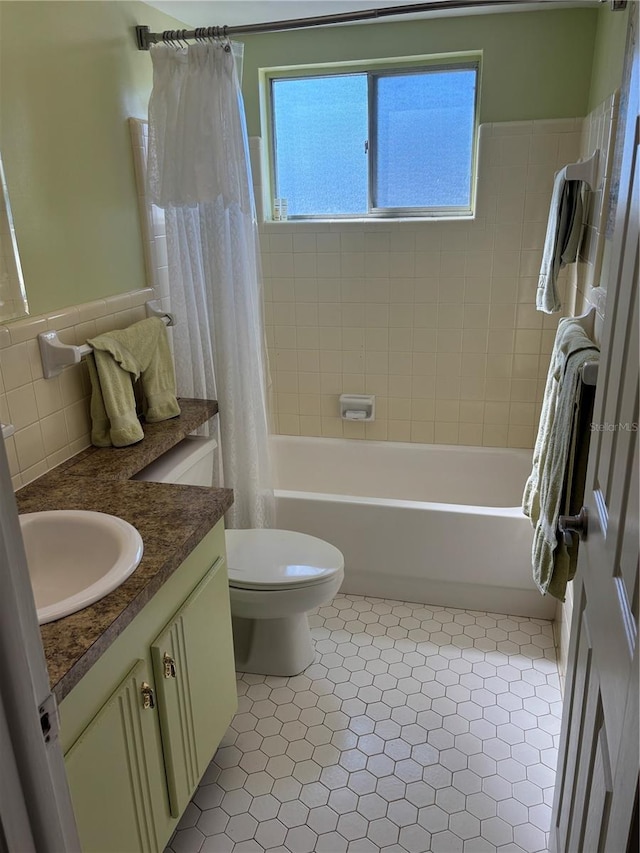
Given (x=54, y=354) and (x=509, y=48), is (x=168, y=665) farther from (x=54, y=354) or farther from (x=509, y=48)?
(x=509, y=48)

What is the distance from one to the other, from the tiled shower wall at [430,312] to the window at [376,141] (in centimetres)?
14

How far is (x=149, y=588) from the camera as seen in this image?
1338mm

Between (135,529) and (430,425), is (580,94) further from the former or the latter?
(135,529)

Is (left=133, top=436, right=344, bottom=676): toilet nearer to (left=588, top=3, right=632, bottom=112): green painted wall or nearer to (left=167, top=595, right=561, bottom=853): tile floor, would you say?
(left=167, top=595, right=561, bottom=853): tile floor

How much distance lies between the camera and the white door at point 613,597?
33.2 inches

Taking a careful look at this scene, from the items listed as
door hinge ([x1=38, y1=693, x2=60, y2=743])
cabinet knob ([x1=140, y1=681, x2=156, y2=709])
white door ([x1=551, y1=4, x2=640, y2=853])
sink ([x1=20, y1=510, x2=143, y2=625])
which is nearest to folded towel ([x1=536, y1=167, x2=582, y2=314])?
white door ([x1=551, y1=4, x2=640, y2=853])

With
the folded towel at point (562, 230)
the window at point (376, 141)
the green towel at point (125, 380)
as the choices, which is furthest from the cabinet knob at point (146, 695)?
the window at point (376, 141)

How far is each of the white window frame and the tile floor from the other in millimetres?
1825

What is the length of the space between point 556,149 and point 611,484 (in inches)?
84.6

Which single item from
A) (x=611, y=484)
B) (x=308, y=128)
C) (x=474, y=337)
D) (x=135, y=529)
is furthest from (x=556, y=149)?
(x=135, y=529)

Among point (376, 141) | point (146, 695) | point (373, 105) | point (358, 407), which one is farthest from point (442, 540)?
point (373, 105)

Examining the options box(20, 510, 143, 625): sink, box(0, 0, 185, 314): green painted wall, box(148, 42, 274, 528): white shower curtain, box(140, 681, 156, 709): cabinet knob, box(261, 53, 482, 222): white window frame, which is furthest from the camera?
box(261, 53, 482, 222): white window frame

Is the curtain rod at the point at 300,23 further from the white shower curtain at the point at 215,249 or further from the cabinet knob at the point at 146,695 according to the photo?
the cabinet knob at the point at 146,695

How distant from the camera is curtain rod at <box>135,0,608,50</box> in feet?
7.11
